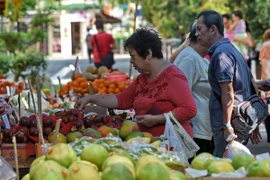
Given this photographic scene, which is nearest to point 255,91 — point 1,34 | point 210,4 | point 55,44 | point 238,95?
point 238,95

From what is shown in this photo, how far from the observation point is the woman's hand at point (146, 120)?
596cm

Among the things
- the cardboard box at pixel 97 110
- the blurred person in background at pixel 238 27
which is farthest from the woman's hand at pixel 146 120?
the blurred person in background at pixel 238 27

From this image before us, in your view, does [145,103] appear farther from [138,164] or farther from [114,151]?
[138,164]

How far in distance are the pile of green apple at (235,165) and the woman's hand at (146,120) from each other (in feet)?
4.59

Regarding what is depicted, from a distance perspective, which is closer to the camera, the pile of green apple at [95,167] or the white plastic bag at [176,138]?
the pile of green apple at [95,167]

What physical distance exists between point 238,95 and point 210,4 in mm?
24544

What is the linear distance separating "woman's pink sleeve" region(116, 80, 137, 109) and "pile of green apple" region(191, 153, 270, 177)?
2040mm

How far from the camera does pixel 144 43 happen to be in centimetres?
611

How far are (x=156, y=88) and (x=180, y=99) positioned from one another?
221 millimetres

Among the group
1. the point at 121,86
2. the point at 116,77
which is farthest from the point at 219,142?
the point at 116,77

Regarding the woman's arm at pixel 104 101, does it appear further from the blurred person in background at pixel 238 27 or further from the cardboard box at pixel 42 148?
the blurred person in background at pixel 238 27

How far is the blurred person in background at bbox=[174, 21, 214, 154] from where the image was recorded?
7.18 metres

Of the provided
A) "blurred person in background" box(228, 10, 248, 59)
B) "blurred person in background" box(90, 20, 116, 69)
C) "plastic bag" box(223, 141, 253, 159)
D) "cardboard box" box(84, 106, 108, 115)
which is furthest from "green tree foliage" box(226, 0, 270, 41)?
"plastic bag" box(223, 141, 253, 159)

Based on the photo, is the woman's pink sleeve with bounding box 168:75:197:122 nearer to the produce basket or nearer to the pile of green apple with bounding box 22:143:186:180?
the pile of green apple with bounding box 22:143:186:180
